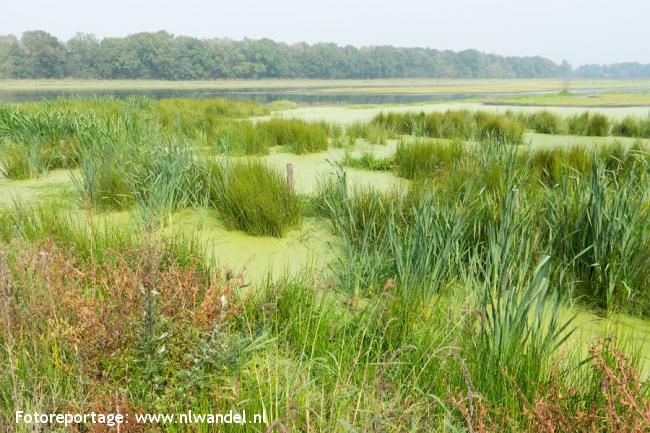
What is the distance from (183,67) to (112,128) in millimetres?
71272

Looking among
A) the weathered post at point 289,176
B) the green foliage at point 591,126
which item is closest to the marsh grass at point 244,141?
the weathered post at point 289,176

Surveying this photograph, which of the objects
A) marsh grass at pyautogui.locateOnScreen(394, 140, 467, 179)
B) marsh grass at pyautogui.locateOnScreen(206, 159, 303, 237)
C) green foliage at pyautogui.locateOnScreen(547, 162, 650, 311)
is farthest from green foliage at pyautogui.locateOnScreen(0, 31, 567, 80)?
green foliage at pyautogui.locateOnScreen(547, 162, 650, 311)

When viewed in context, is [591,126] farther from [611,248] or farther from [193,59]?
[193,59]

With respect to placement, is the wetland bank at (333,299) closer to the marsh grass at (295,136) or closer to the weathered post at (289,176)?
the weathered post at (289,176)

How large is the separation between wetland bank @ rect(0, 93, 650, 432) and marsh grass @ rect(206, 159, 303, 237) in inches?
0.7

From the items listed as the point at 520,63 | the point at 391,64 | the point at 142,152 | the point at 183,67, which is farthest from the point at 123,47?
the point at 520,63

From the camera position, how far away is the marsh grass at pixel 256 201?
11.8 ft

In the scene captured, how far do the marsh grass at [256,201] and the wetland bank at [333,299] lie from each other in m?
0.02

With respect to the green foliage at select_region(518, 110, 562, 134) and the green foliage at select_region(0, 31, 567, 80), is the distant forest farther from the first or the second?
the green foliage at select_region(518, 110, 562, 134)

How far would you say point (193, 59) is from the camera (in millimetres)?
73750

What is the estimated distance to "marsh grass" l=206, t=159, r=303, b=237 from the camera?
359 cm

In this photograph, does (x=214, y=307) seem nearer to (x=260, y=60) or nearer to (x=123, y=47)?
(x=123, y=47)

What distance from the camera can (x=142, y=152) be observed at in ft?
14.4

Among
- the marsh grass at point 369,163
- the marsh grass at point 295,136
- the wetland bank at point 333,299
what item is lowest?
the wetland bank at point 333,299
